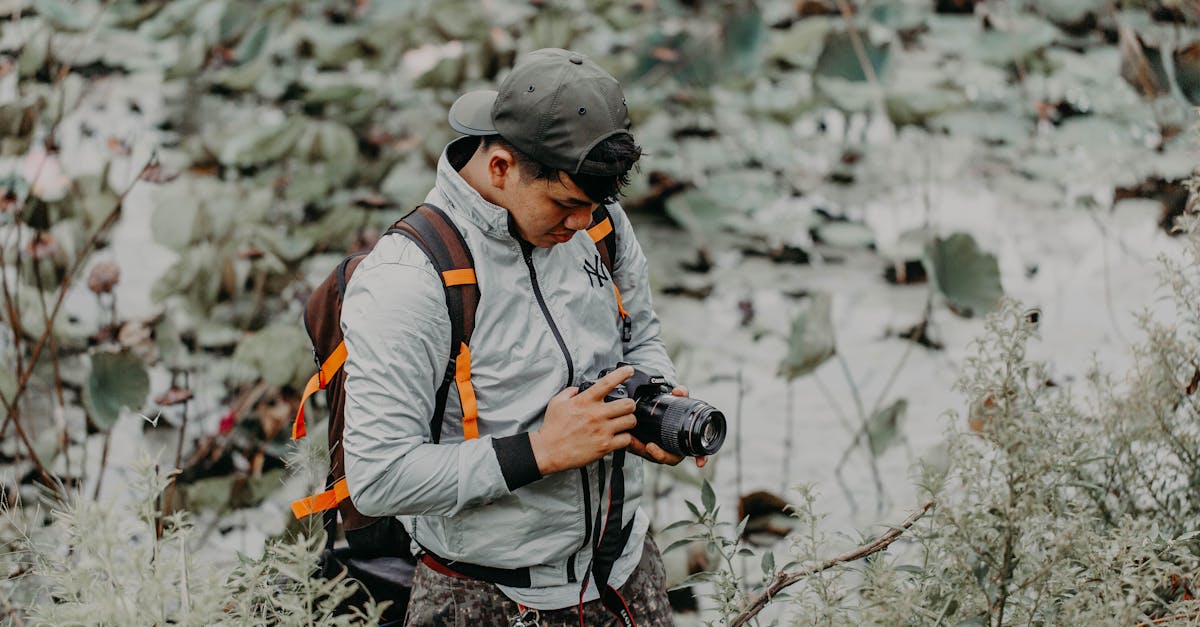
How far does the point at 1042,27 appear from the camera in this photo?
162 inches

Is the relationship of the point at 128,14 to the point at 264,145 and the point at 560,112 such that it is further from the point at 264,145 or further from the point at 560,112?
the point at 560,112

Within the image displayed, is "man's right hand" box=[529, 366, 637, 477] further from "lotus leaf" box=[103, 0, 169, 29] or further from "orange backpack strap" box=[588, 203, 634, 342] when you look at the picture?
"lotus leaf" box=[103, 0, 169, 29]

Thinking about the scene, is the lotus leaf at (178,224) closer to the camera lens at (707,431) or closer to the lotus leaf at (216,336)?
the lotus leaf at (216,336)

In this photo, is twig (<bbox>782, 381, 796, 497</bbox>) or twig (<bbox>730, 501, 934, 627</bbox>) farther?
twig (<bbox>782, 381, 796, 497</bbox>)

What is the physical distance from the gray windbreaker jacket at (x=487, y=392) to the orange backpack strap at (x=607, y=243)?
0.02 m

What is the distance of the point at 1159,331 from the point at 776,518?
1.01 m

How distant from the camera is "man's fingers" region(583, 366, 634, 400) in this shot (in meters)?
1.25

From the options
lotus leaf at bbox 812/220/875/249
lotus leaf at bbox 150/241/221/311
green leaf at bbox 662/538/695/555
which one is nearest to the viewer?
green leaf at bbox 662/538/695/555

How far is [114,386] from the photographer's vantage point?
2.40 m

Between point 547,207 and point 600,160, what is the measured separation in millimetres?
83

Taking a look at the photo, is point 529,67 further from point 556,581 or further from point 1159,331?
point 1159,331

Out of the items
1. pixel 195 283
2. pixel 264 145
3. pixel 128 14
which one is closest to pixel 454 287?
pixel 195 283

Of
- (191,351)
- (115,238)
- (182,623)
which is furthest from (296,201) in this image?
(182,623)

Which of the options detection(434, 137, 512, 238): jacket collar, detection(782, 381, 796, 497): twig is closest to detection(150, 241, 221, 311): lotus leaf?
detection(782, 381, 796, 497): twig
